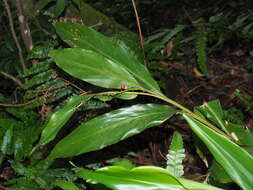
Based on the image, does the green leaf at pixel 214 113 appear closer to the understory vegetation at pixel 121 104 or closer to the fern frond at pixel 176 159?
the understory vegetation at pixel 121 104

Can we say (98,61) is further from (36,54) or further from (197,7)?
(197,7)

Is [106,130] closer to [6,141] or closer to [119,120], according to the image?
[119,120]

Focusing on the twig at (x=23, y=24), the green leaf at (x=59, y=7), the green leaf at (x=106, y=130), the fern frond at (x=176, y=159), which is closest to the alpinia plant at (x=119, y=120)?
the green leaf at (x=106, y=130)

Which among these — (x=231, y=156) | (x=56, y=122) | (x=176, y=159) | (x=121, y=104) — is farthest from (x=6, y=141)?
(x=231, y=156)

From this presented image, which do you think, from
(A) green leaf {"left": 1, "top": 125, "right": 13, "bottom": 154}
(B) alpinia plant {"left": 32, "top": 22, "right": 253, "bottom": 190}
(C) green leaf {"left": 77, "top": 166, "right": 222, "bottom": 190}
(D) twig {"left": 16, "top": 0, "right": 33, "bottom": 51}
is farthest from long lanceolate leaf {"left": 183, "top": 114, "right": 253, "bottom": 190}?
(D) twig {"left": 16, "top": 0, "right": 33, "bottom": 51}

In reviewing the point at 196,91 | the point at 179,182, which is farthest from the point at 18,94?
the point at 179,182

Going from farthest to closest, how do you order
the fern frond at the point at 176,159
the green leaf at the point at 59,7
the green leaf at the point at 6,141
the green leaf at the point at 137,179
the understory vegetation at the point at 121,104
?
the green leaf at the point at 59,7
the green leaf at the point at 6,141
the fern frond at the point at 176,159
the understory vegetation at the point at 121,104
the green leaf at the point at 137,179

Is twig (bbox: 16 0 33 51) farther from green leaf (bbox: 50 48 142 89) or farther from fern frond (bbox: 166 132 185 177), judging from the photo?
fern frond (bbox: 166 132 185 177)
